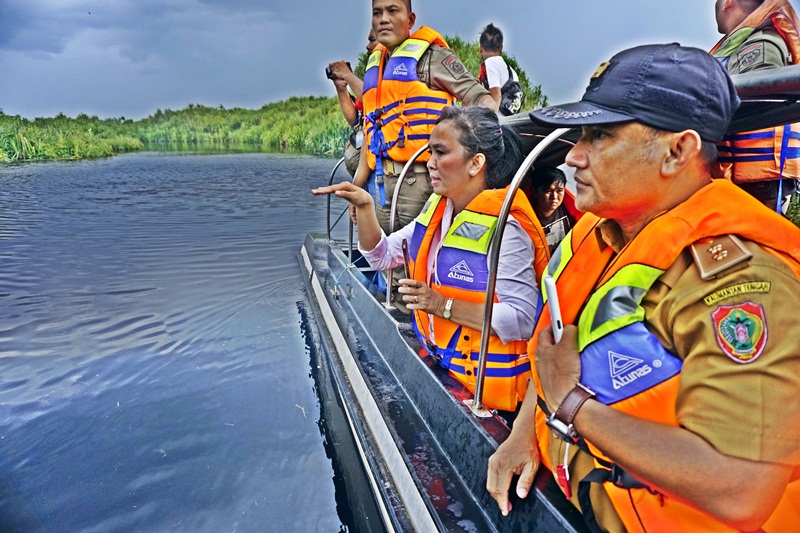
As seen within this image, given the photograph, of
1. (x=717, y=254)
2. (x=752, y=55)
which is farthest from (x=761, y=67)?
(x=717, y=254)

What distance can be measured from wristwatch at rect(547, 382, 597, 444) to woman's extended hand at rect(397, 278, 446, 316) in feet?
3.24

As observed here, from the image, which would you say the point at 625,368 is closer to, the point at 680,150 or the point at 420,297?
the point at 680,150

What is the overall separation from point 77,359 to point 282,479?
2.45 m

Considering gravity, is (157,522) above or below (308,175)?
below

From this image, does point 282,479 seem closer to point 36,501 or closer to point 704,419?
point 36,501

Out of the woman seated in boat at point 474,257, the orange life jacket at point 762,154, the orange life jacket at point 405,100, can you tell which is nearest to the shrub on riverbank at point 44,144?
the orange life jacket at point 405,100

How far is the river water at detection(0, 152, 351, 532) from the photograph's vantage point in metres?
2.75

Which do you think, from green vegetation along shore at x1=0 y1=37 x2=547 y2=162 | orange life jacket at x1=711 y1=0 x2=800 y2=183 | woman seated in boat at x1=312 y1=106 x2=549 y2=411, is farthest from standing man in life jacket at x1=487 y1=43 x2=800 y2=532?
green vegetation along shore at x1=0 y1=37 x2=547 y2=162

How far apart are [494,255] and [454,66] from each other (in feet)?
7.41

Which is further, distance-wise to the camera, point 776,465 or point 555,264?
point 555,264

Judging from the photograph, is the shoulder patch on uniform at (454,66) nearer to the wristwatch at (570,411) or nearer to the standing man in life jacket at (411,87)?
the standing man in life jacket at (411,87)

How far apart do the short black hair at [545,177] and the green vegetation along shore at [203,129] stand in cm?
1241

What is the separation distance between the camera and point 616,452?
1.06 metres

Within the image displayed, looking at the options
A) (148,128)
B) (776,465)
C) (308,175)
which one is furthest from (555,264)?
(148,128)
